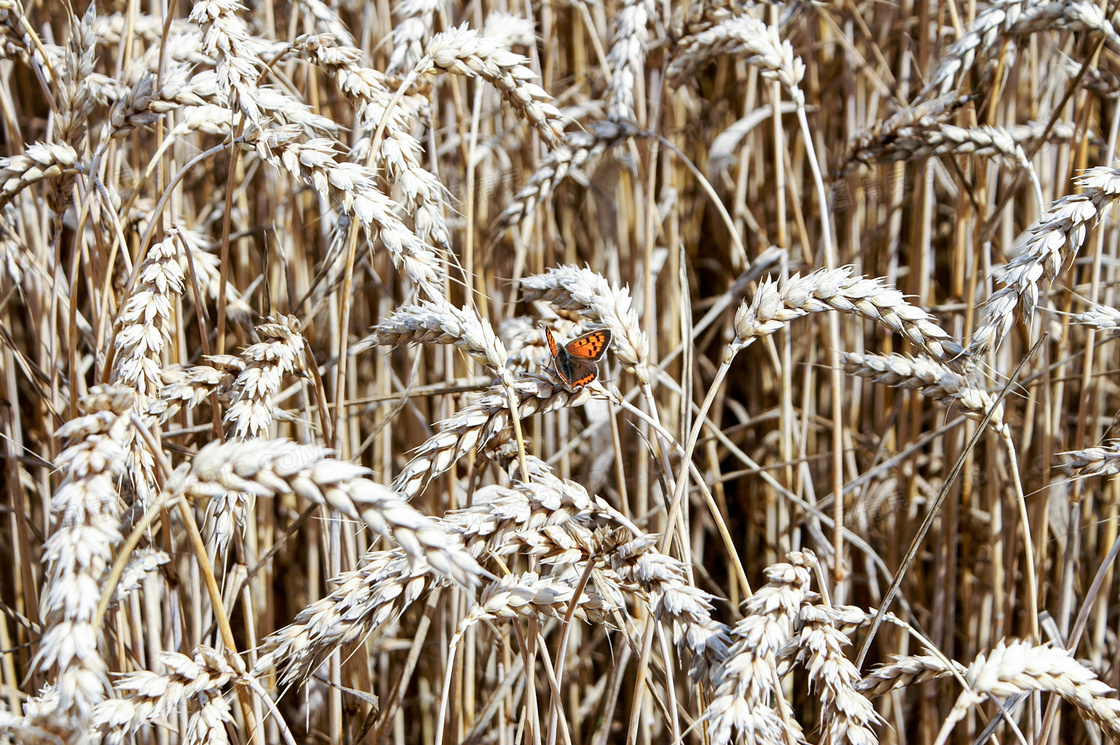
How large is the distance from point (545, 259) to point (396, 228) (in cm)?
110

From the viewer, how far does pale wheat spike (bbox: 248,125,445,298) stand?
1054 mm

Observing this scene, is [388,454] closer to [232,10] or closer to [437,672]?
[437,672]

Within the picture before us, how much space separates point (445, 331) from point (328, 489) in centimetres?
35

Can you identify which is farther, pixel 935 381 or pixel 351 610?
pixel 935 381

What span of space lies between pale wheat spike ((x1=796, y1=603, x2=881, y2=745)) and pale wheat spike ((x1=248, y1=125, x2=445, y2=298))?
701 millimetres

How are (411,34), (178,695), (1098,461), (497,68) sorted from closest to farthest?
(178,695), (1098,461), (497,68), (411,34)

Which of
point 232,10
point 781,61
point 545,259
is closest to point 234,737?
point 232,10

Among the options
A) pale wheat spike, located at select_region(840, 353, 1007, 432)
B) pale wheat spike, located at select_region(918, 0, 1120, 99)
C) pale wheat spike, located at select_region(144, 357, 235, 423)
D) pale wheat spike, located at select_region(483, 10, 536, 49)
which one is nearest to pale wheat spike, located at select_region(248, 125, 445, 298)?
pale wheat spike, located at select_region(144, 357, 235, 423)

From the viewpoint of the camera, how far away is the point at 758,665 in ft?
2.78

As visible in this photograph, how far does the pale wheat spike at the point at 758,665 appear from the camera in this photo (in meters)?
0.83

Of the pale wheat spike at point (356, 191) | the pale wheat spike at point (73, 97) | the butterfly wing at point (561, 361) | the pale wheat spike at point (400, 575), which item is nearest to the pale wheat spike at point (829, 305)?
the butterfly wing at point (561, 361)

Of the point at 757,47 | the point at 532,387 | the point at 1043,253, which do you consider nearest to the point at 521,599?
the point at 532,387

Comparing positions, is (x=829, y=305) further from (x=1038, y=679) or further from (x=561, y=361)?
(x=1038, y=679)

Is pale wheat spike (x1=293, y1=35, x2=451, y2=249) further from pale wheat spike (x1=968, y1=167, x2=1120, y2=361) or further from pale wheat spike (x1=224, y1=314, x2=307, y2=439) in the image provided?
pale wheat spike (x1=968, y1=167, x2=1120, y2=361)
